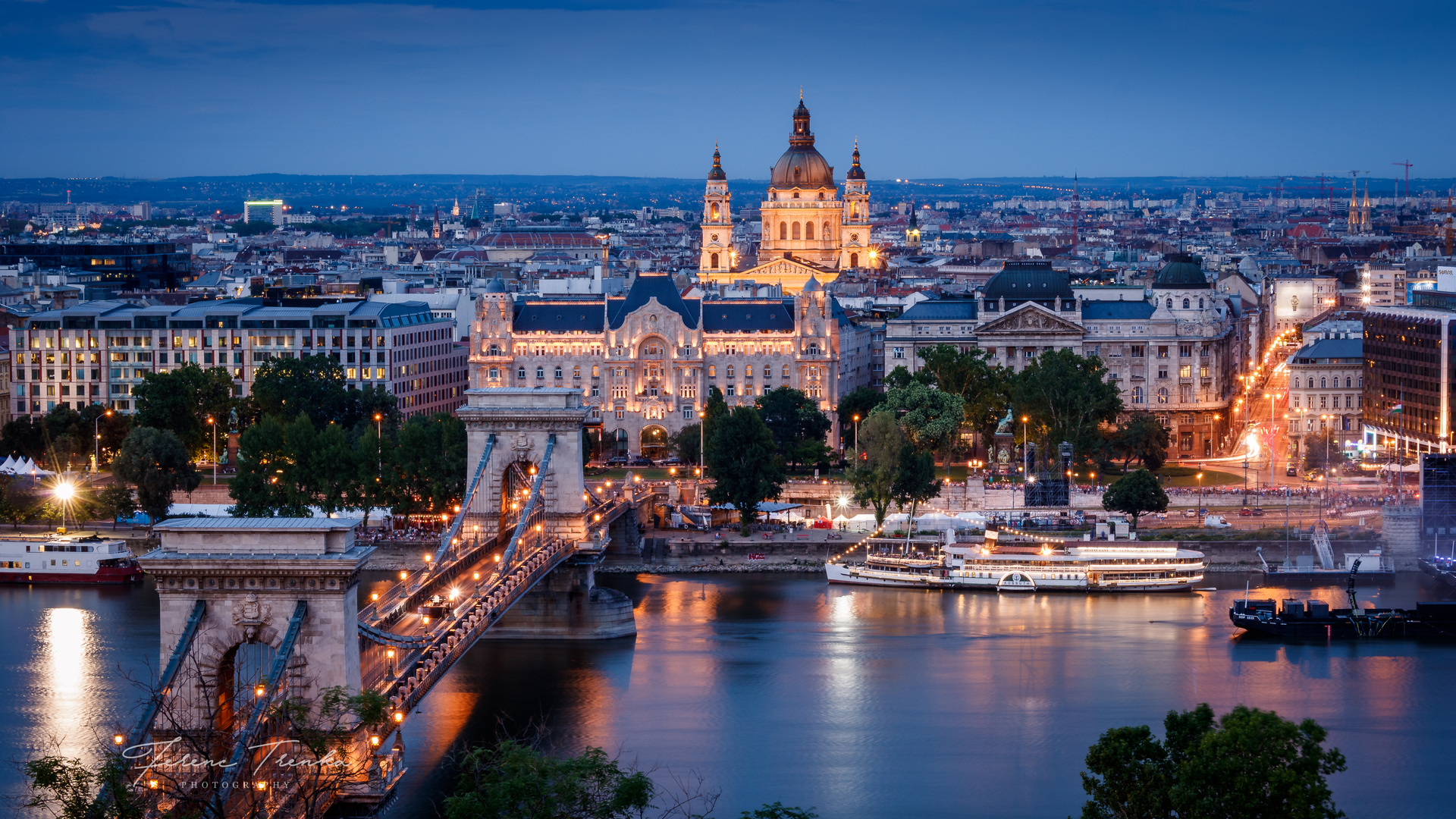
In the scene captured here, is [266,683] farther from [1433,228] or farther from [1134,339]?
[1433,228]

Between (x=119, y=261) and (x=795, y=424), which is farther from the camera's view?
(x=119, y=261)

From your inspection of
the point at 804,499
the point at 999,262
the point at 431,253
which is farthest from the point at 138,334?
the point at 431,253

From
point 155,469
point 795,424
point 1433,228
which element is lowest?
point 155,469

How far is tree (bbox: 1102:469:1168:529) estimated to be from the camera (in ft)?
154

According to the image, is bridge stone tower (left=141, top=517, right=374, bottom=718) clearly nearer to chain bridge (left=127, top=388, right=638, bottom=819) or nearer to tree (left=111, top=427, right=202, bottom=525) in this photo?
chain bridge (left=127, top=388, right=638, bottom=819)

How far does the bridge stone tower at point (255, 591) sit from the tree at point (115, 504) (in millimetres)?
27585

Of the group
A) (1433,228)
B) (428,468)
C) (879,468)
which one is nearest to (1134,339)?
(879,468)

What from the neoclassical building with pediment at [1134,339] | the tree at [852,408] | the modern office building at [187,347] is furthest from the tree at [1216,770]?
the modern office building at [187,347]

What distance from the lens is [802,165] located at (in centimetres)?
8731

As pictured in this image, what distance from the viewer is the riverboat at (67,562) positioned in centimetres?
4378

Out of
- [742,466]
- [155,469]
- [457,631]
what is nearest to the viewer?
[457,631]

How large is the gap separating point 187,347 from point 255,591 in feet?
143

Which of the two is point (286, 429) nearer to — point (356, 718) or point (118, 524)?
point (118, 524)

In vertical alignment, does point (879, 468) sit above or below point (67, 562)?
above
